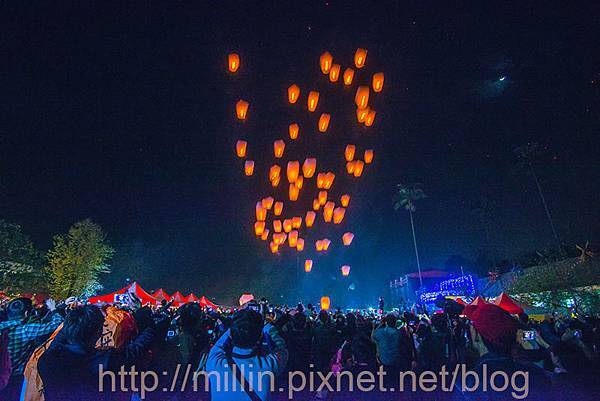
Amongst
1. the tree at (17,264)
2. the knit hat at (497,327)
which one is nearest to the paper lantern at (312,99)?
the knit hat at (497,327)

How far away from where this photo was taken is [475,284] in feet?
118

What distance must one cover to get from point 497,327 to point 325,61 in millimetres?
14745

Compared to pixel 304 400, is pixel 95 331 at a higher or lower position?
higher

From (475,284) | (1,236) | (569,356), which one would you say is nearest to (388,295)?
(475,284)

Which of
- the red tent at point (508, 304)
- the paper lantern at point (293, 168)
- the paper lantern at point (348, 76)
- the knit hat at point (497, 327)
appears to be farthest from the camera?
the paper lantern at point (293, 168)

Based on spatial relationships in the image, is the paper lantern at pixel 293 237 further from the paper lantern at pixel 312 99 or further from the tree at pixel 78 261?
the tree at pixel 78 261

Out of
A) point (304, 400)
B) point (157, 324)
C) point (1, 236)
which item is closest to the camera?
point (157, 324)

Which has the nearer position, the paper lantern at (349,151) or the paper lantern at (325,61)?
the paper lantern at (325,61)

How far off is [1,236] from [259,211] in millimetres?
25424

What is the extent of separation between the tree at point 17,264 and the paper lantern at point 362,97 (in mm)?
32128

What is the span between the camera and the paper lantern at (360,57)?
14.7m

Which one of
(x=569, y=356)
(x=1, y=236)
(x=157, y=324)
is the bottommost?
(x=569, y=356)

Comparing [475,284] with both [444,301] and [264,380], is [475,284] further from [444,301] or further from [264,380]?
[264,380]

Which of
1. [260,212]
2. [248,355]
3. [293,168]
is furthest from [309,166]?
[248,355]
